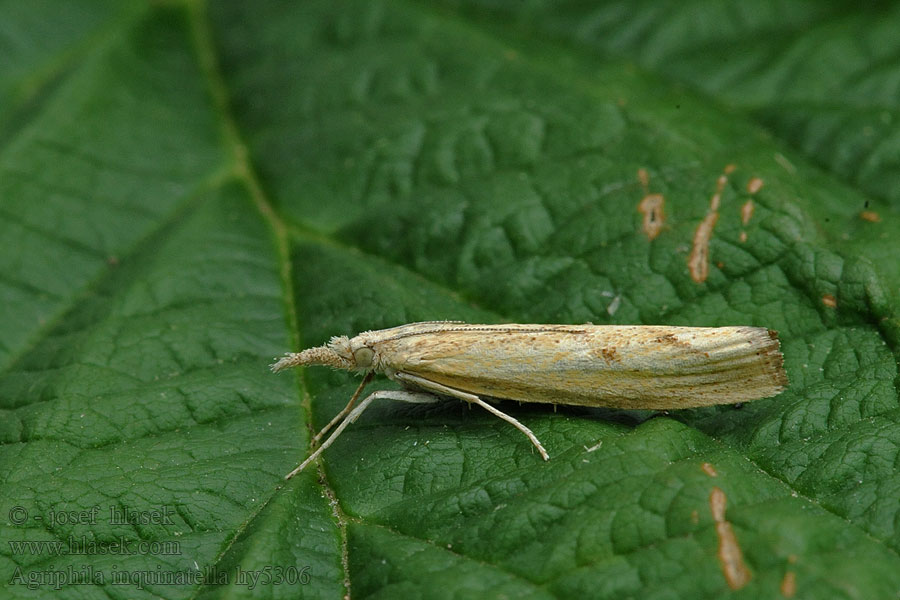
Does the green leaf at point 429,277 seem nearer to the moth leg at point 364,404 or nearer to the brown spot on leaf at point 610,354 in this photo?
the moth leg at point 364,404

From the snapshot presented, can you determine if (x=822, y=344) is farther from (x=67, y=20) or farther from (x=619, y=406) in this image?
(x=67, y=20)

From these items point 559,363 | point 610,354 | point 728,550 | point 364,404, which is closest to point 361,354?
point 364,404

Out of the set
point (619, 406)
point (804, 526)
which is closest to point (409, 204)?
point (619, 406)

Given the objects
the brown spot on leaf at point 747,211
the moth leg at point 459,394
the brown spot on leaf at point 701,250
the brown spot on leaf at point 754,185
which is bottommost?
the moth leg at point 459,394

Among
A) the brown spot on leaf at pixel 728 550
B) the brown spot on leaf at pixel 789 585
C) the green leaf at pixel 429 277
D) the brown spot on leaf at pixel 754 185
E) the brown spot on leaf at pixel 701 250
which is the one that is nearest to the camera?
the brown spot on leaf at pixel 789 585

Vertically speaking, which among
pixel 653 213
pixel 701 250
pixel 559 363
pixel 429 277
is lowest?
pixel 559 363

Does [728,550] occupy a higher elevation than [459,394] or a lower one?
higher

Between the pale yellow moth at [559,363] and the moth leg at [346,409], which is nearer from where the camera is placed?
the pale yellow moth at [559,363]

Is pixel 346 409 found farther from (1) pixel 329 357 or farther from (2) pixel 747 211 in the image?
(2) pixel 747 211

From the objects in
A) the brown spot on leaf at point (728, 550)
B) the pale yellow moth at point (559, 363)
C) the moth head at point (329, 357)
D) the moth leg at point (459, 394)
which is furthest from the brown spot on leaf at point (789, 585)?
the moth head at point (329, 357)
